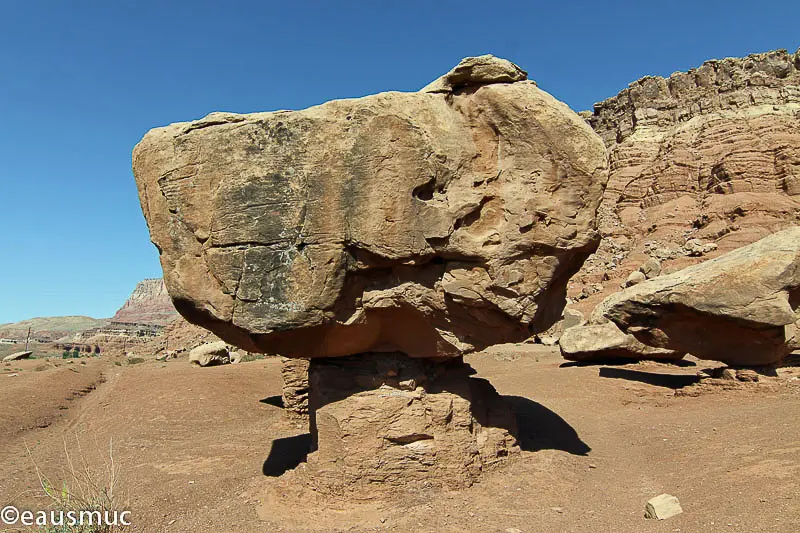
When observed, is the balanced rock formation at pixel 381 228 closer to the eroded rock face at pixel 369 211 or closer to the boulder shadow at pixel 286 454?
the eroded rock face at pixel 369 211

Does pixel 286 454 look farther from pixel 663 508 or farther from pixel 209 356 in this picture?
pixel 209 356

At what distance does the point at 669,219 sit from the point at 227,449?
31.6 meters

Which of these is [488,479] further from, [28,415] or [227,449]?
[28,415]

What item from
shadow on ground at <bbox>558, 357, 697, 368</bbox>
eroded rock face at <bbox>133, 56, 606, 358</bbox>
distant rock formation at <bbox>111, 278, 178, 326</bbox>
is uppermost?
distant rock formation at <bbox>111, 278, 178, 326</bbox>

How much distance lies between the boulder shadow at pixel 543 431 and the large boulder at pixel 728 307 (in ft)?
9.51


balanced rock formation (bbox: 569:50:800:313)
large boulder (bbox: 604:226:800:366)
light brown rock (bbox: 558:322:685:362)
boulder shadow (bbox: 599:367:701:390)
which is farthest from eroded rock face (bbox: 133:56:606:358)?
balanced rock formation (bbox: 569:50:800:313)

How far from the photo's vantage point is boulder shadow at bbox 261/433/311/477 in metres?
7.17

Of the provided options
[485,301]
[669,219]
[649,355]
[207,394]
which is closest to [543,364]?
[649,355]

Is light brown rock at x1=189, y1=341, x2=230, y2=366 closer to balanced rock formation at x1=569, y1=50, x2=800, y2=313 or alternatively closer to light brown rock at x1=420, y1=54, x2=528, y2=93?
light brown rock at x1=420, y1=54, x2=528, y2=93

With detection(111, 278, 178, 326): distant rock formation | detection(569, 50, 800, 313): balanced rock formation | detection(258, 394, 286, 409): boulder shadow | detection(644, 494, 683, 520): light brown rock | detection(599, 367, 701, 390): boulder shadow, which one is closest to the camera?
detection(644, 494, 683, 520): light brown rock

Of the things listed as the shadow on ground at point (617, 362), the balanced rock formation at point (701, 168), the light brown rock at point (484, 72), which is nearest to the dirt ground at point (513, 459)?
the shadow on ground at point (617, 362)

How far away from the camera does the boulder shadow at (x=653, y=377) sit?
10.9 m

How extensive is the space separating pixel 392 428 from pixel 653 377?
825 centimetres

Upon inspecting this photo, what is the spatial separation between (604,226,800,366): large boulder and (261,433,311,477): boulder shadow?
6.61m
